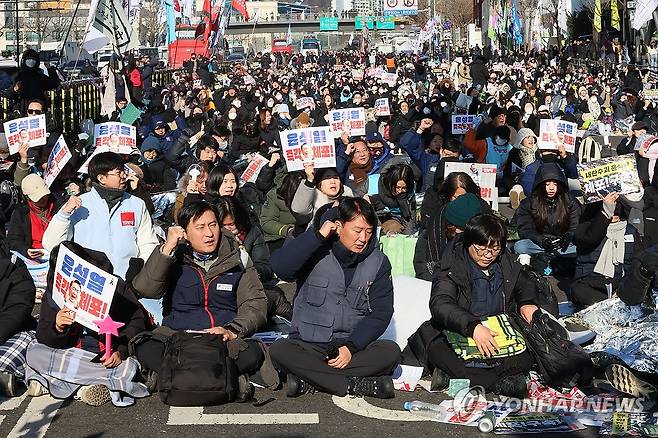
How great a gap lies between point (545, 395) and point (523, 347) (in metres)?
0.30

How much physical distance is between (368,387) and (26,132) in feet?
22.7

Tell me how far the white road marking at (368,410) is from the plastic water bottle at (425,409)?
44 mm

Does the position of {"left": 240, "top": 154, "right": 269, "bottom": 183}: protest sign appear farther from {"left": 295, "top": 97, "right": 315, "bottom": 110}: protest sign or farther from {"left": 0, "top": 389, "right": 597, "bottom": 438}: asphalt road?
{"left": 295, "top": 97, "right": 315, "bottom": 110}: protest sign

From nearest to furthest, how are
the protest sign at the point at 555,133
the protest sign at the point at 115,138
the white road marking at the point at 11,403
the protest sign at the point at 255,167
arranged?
the white road marking at the point at 11,403
the protest sign at the point at 255,167
the protest sign at the point at 115,138
the protest sign at the point at 555,133

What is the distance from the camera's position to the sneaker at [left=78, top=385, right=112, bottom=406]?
6418mm

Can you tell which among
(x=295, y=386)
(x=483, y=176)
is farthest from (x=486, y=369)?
(x=483, y=176)

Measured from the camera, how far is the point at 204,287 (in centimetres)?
670

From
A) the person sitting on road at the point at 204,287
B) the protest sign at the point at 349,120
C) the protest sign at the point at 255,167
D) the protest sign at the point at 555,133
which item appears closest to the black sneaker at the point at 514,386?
the person sitting on road at the point at 204,287

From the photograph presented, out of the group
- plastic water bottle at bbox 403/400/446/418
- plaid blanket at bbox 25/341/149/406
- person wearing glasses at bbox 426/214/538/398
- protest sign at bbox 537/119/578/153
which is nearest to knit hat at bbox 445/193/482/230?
person wearing glasses at bbox 426/214/538/398

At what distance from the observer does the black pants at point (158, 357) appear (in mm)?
6520

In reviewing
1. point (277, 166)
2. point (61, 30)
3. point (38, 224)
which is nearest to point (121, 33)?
point (277, 166)

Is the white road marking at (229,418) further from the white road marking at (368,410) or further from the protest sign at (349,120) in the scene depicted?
the protest sign at (349,120)

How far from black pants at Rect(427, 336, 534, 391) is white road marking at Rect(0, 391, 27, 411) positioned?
8.17 feet

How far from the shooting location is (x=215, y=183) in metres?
8.91
